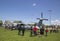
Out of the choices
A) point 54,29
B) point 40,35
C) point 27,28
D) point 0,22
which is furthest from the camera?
point 0,22

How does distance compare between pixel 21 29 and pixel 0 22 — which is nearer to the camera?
pixel 21 29

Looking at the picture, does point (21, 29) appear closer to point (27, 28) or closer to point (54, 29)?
point (54, 29)

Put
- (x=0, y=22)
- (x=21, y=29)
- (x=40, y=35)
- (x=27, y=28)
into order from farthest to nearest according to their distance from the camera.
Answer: (x=0, y=22) → (x=27, y=28) → (x=21, y=29) → (x=40, y=35)

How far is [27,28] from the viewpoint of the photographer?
5784 centimetres

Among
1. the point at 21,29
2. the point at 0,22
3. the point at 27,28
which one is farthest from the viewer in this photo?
the point at 0,22

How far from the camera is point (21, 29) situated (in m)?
28.1

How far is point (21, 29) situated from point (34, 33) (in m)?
2.64

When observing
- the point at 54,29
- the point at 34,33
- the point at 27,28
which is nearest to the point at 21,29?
the point at 34,33

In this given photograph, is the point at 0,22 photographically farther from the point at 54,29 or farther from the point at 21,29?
the point at 21,29

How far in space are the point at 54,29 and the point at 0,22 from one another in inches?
3023

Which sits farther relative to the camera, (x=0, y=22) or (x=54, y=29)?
(x=0, y=22)

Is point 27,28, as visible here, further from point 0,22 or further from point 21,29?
point 0,22

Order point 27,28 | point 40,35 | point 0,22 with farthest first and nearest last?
point 0,22, point 27,28, point 40,35

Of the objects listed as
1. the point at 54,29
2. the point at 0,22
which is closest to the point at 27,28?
the point at 54,29
